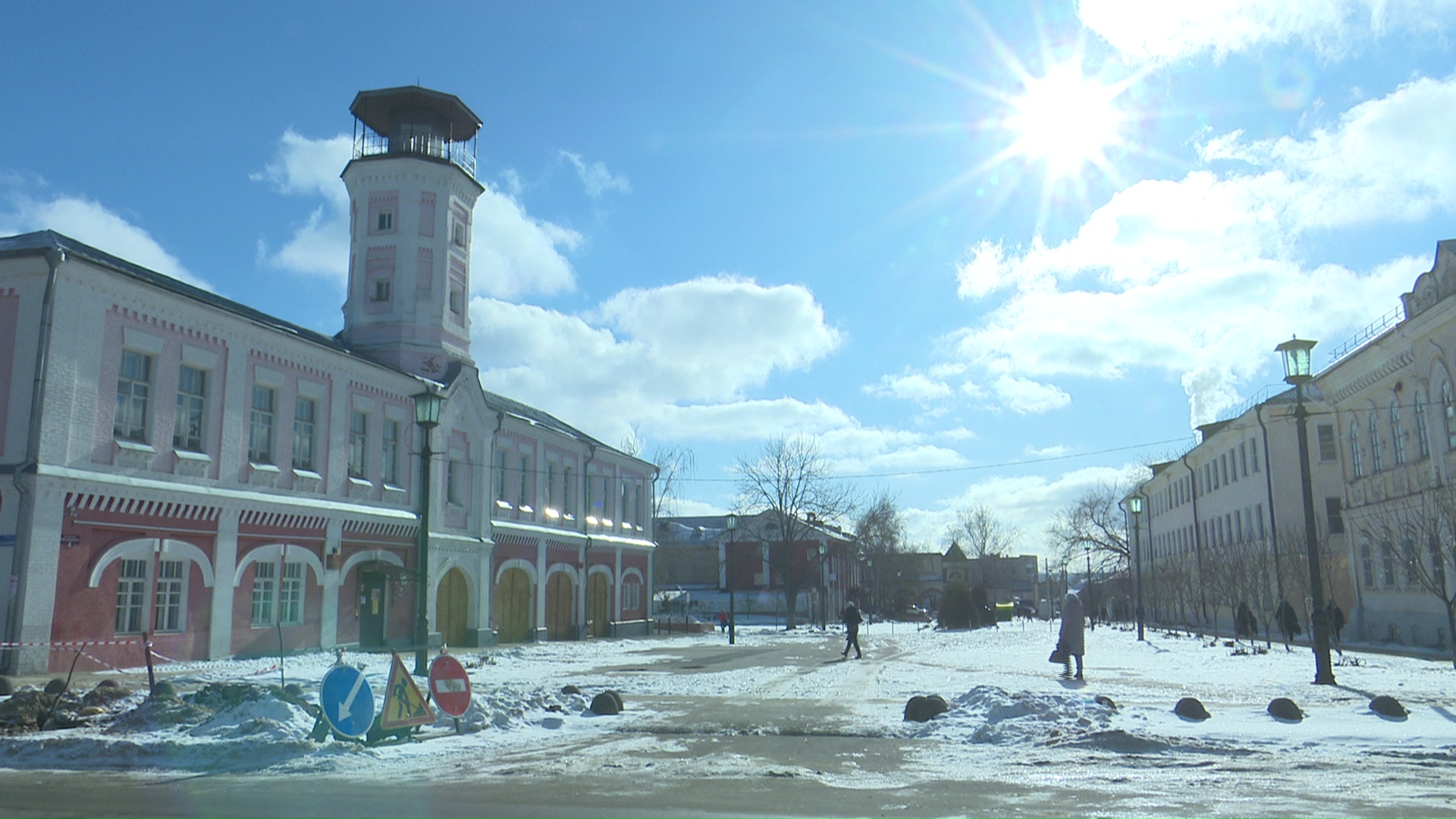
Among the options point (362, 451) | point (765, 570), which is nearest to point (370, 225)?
point (362, 451)

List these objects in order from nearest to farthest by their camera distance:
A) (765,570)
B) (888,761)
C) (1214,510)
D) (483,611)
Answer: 1. (888,761)
2. (483,611)
3. (1214,510)
4. (765,570)

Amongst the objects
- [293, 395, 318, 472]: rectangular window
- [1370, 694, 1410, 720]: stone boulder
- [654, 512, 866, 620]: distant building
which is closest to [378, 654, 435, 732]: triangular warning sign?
[1370, 694, 1410, 720]: stone boulder

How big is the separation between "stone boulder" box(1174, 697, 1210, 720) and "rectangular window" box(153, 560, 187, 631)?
18.8m

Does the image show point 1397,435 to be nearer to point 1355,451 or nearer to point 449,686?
point 1355,451

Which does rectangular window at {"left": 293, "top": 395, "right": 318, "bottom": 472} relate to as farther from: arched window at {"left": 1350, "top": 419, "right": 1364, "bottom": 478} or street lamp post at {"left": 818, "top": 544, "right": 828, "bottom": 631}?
arched window at {"left": 1350, "top": 419, "right": 1364, "bottom": 478}

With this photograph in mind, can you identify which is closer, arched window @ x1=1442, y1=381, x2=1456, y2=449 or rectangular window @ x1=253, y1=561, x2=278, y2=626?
rectangular window @ x1=253, y1=561, x2=278, y2=626

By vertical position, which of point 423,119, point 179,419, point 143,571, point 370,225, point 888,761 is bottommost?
point 888,761

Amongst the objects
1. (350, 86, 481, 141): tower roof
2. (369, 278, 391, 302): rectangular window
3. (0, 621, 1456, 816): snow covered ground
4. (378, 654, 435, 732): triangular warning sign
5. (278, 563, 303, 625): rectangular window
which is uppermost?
(350, 86, 481, 141): tower roof

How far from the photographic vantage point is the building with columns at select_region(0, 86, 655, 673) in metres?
18.8

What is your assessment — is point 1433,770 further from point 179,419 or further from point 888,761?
point 179,419

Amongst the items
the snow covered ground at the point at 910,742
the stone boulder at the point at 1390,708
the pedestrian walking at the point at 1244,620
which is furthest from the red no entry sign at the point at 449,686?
the pedestrian walking at the point at 1244,620

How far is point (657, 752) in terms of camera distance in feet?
35.8

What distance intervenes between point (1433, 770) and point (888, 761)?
188 inches

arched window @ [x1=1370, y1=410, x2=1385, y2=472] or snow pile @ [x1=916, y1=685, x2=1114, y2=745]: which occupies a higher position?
arched window @ [x1=1370, y1=410, x2=1385, y2=472]
